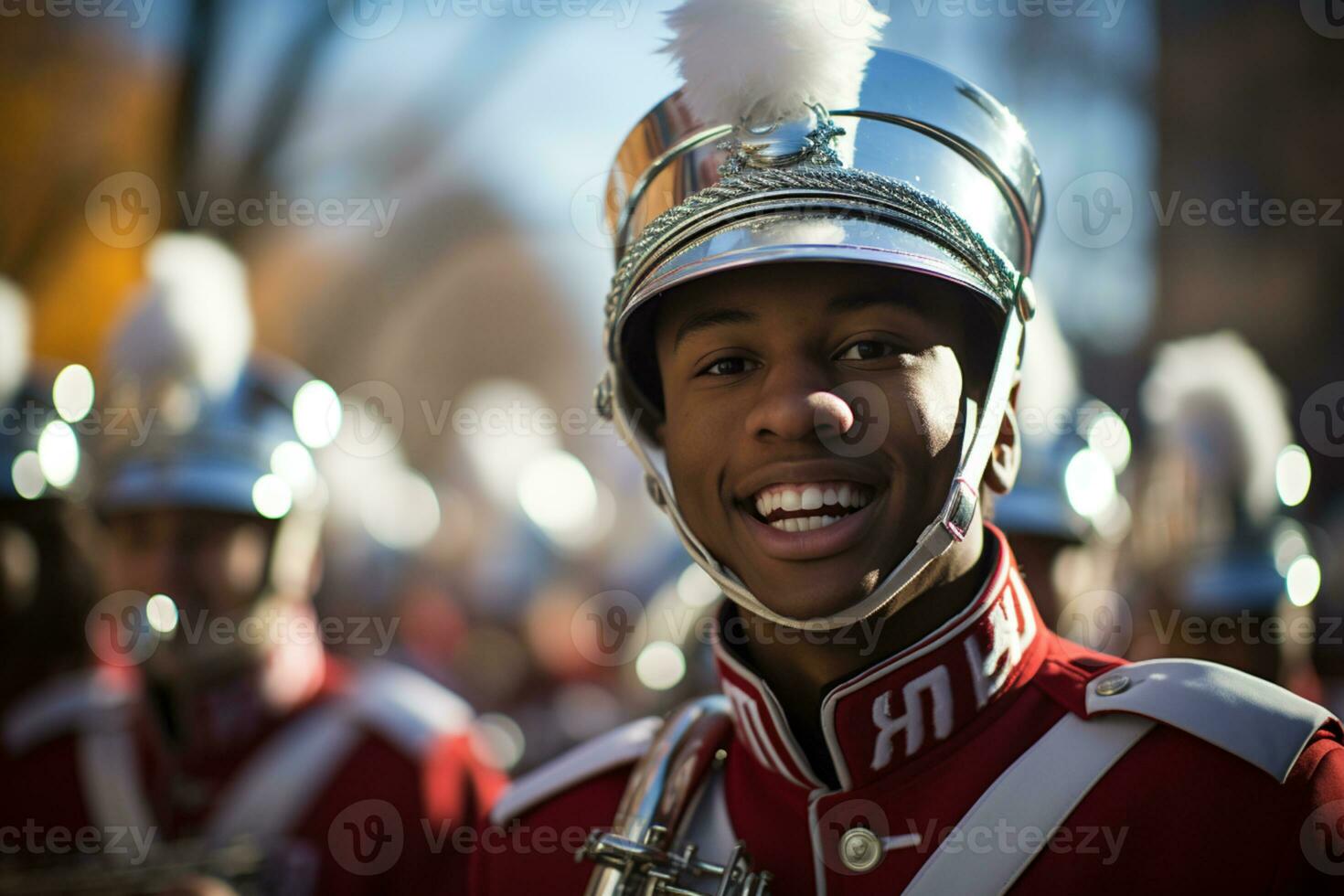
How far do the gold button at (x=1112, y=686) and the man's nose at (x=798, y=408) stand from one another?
1.89 feet

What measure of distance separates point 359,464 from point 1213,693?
8540 mm

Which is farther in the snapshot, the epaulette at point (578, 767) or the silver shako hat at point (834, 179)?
the epaulette at point (578, 767)

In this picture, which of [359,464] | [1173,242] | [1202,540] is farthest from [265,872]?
[1173,242]

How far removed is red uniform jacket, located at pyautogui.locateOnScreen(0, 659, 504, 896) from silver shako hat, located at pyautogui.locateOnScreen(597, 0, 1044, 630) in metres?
1.83

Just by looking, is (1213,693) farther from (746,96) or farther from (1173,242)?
(1173,242)

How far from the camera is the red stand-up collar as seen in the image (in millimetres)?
2213

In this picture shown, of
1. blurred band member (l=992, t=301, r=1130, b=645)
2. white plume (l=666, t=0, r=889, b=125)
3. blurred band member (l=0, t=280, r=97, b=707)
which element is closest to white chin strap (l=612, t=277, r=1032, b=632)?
white plume (l=666, t=0, r=889, b=125)

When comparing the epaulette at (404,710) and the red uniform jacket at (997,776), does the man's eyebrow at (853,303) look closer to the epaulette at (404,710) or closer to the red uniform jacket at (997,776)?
the red uniform jacket at (997,776)

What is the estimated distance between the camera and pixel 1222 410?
18.6 feet

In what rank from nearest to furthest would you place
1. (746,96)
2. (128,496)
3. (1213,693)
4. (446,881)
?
(1213,693) < (746,96) < (446,881) < (128,496)

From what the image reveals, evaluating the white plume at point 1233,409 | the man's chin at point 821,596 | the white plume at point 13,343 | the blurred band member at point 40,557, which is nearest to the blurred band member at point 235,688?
the blurred band member at point 40,557

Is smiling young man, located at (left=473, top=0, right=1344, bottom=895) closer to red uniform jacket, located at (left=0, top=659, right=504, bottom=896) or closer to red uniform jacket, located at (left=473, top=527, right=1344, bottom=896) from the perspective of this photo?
red uniform jacket, located at (left=473, top=527, right=1344, bottom=896)

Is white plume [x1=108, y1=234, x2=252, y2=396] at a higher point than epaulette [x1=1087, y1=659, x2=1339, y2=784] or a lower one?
higher

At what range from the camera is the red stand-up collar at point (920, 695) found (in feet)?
7.26
